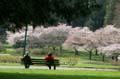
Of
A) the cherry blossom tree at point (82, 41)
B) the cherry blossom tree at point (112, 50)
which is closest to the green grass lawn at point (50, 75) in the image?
the cherry blossom tree at point (112, 50)

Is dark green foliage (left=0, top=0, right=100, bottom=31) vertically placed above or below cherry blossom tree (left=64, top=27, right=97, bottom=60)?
below

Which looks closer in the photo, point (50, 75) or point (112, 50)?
point (50, 75)

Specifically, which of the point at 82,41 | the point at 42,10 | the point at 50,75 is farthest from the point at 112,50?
the point at 42,10

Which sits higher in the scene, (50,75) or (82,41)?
(82,41)

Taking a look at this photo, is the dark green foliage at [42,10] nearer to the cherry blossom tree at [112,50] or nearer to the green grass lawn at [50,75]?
the green grass lawn at [50,75]

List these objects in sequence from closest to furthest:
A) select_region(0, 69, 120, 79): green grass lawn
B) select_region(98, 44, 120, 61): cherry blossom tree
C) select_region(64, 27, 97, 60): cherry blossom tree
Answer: select_region(0, 69, 120, 79): green grass lawn < select_region(98, 44, 120, 61): cherry blossom tree < select_region(64, 27, 97, 60): cherry blossom tree

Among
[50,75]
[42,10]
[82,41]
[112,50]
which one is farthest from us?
[82,41]

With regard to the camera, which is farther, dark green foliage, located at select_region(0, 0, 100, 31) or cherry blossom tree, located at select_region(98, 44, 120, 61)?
cherry blossom tree, located at select_region(98, 44, 120, 61)

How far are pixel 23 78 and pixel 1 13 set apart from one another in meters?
3.12

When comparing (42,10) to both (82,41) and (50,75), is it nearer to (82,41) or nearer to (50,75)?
(50,75)

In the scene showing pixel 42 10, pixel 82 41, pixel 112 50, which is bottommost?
pixel 112 50

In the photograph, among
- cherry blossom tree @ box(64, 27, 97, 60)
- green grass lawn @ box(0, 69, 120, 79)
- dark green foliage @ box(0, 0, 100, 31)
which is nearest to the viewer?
dark green foliage @ box(0, 0, 100, 31)

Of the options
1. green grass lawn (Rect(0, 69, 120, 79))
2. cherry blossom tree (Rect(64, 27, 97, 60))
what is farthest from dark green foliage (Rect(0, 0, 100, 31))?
cherry blossom tree (Rect(64, 27, 97, 60))

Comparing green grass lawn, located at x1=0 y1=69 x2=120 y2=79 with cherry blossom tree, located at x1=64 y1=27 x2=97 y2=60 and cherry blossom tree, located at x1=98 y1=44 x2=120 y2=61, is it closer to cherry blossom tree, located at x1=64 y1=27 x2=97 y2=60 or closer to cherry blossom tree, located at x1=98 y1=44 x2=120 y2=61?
cherry blossom tree, located at x1=98 y1=44 x2=120 y2=61
